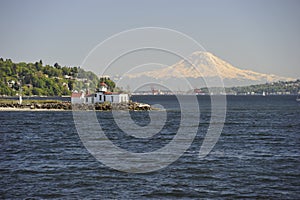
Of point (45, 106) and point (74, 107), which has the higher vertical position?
point (45, 106)

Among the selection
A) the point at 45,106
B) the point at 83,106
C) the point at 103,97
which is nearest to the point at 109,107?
the point at 83,106

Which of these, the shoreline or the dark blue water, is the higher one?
the shoreline

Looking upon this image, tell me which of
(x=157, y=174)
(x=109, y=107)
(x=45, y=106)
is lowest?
(x=157, y=174)

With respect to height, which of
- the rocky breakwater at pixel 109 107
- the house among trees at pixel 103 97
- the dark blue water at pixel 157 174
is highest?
the house among trees at pixel 103 97

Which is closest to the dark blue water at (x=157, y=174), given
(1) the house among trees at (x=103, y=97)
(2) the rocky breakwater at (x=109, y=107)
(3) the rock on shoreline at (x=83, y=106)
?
(2) the rocky breakwater at (x=109, y=107)

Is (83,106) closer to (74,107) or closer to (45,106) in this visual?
(74,107)

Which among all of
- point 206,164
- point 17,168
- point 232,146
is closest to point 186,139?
point 232,146

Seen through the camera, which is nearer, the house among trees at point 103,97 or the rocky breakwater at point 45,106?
the rocky breakwater at point 45,106

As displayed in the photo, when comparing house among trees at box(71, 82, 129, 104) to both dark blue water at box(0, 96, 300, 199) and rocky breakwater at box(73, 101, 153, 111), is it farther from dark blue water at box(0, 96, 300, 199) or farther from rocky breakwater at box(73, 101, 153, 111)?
dark blue water at box(0, 96, 300, 199)

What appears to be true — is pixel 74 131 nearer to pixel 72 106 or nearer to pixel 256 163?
pixel 256 163

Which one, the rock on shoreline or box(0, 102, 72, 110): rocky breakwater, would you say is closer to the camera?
the rock on shoreline

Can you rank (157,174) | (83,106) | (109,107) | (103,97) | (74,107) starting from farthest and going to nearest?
(103,97) < (74,107) < (83,106) < (109,107) < (157,174)

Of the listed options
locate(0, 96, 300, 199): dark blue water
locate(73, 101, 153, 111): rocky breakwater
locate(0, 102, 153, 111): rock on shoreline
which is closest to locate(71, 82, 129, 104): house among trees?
locate(73, 101, 153, 111): rocky breakwater

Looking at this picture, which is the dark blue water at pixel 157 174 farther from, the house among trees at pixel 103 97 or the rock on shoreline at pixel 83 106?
the house among trees at pixel 103 97
